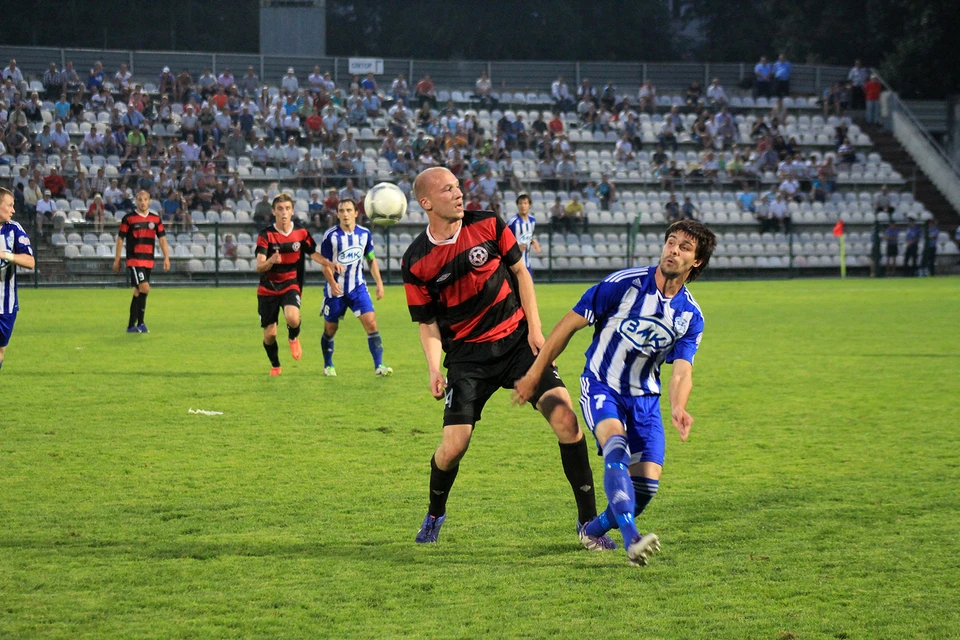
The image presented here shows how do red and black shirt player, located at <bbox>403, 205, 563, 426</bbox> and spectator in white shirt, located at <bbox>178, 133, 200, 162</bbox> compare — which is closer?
red and black shirt player, located at <bbox>403, 205, 563, 426</bbox>

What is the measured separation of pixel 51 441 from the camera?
319 inches

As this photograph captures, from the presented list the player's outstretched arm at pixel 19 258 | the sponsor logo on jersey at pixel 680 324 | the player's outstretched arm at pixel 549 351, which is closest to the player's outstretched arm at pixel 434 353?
the player's outstretched arm at pixel 549 351

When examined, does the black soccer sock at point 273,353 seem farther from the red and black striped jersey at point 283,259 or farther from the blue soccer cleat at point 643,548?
the blue soccer cleat at point 643,548

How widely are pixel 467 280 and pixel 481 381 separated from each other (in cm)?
52

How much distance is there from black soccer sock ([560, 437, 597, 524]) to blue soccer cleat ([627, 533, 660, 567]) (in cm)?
74

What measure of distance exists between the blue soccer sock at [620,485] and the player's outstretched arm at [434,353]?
2.96ft

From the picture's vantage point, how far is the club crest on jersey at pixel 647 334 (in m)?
5.09

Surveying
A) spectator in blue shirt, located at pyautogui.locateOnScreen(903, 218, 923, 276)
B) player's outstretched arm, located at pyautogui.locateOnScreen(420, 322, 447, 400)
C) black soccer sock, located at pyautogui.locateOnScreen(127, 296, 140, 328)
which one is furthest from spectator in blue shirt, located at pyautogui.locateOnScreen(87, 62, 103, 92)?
player's outstretched arm, located at pyautogui.locateOnScreen(420, 322, 447, 400)

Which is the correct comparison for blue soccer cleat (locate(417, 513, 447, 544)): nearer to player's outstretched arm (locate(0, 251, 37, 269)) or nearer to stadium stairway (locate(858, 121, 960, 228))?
player's outstretched arm (locate(0, 251, 37, 269))

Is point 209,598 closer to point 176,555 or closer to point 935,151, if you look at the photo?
point 176,555

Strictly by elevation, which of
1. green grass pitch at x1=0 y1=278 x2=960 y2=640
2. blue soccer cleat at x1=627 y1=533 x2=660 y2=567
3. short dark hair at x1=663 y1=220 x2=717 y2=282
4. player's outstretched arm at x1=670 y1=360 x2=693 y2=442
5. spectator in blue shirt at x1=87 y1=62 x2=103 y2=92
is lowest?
green grass pitch at x1=0 y1=278 x2=960 y2=640

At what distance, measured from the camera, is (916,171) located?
128 ft

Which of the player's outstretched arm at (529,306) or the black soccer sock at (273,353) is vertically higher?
the player's outstretched arm at (529,306)

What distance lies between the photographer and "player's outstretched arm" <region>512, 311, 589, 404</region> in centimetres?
496
